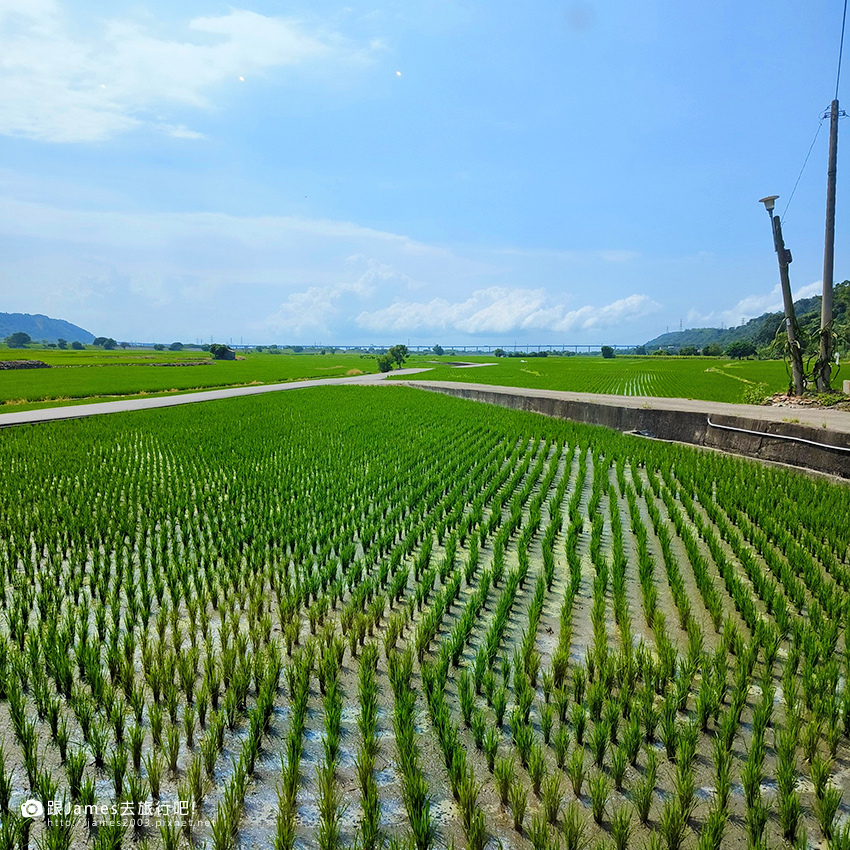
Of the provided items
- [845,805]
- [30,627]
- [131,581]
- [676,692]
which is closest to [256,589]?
[131,581]

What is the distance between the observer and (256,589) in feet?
15.2

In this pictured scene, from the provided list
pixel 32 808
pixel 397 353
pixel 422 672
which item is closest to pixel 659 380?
pixel 422 672

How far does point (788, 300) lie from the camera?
1688cm

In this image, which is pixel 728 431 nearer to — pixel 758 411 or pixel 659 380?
pixel 758 411

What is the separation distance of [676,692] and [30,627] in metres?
4.19

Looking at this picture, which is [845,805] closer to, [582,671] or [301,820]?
[582,671]

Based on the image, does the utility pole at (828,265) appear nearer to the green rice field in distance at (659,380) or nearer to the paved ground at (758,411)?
the green rice field in distance at (659,380)

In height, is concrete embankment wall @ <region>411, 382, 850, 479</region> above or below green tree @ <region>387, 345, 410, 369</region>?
below

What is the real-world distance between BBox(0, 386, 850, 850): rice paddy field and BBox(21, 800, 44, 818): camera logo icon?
0.01m

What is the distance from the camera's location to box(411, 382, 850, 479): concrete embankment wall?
9.13 metres

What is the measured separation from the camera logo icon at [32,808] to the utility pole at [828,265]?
19161mm

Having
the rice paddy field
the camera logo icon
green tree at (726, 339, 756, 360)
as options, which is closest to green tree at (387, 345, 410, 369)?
green tree at (726, 339, 756, 360)

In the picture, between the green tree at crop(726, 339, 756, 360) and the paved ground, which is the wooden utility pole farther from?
the green tree at crop(726, 339, 756, 360)

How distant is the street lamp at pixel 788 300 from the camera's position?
16391mm
